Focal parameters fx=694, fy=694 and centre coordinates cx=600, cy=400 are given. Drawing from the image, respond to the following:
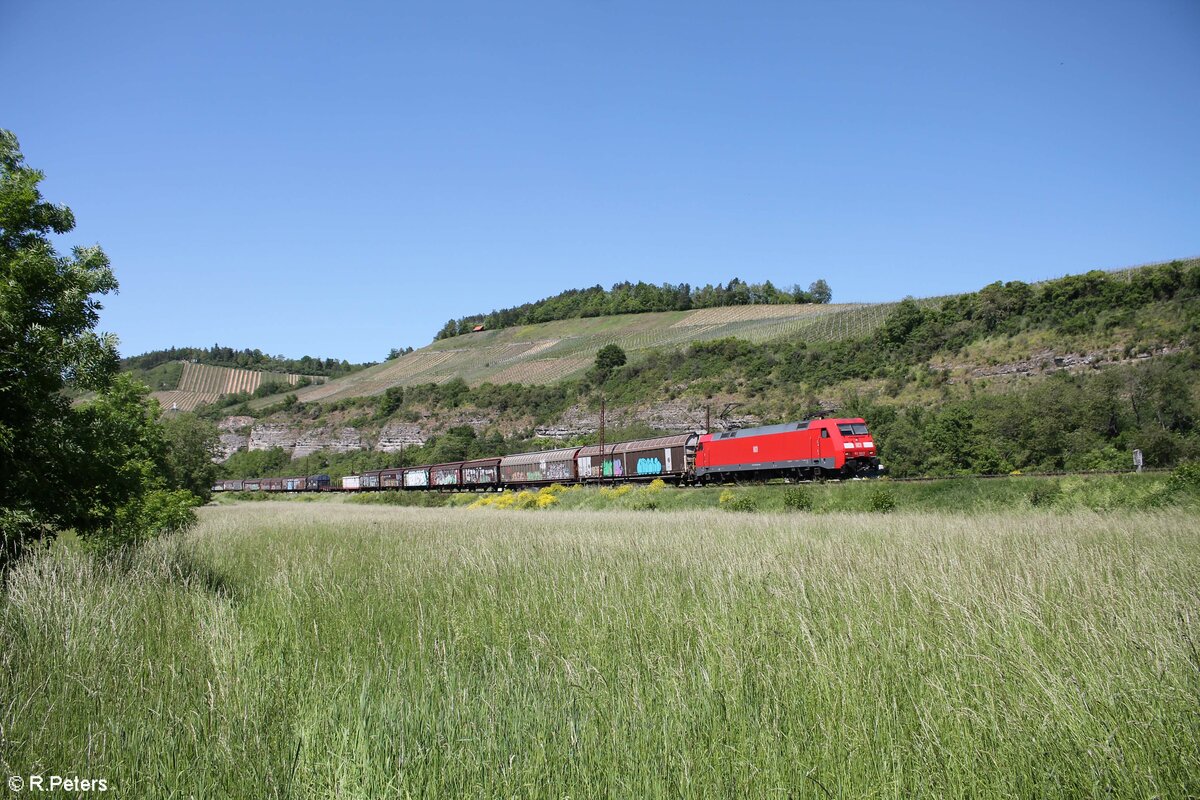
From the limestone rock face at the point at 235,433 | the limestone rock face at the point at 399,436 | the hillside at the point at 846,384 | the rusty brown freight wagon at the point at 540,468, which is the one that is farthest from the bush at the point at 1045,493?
the limestone rock face at the point at 235,433

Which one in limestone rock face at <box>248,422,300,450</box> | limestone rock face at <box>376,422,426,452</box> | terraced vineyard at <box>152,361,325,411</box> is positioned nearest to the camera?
limestone rock face at <box>376,422,426,452</box>

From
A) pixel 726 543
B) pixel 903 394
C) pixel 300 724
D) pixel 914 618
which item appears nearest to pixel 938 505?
pixel 726 543

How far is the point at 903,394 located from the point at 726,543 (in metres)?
45.8

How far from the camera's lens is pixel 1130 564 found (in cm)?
791

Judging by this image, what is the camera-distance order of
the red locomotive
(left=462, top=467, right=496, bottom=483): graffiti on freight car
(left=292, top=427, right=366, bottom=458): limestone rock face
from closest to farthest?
the red locomotive < (left=462, top=467, right=496, bottom=483): graffiti on freight car < (left=292, top=427, right=366, bottom=458): limestone rock face

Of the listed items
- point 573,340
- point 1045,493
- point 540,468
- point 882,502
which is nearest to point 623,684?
point 882,502

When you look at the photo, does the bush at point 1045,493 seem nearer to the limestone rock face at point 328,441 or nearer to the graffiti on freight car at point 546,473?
the graffiti on freight car at point 546,473

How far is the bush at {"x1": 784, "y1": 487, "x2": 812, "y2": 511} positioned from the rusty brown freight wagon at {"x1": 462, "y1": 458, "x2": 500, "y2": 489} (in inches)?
1165

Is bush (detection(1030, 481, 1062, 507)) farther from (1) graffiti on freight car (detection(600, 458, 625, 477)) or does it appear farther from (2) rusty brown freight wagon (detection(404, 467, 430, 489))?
(2) rusty brown freight wagon (detection(404, 467, 430, 489))

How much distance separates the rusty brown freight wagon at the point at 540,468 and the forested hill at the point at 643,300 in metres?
71.3

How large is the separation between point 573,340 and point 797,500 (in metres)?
85.0

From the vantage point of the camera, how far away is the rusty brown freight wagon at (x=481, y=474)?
171ft

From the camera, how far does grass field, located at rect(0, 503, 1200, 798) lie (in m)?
3.42

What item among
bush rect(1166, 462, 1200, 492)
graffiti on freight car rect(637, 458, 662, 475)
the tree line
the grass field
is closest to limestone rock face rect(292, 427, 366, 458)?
graffiti on freight car rect(637, 458, 662, 475)
